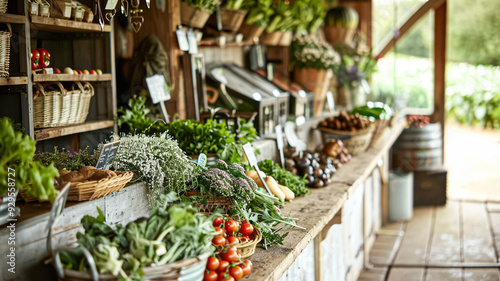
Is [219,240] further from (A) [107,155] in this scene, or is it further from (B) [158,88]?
(B) [158,88]

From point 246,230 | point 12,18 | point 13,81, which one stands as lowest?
point 246,230

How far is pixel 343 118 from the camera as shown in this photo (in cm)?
481

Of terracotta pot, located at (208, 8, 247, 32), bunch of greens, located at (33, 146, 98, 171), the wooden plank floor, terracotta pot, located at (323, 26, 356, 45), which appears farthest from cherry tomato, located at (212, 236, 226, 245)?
terracotta pot, located at (323, 26, 356, 45)

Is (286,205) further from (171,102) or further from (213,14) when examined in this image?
(213,14)

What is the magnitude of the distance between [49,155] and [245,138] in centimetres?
118

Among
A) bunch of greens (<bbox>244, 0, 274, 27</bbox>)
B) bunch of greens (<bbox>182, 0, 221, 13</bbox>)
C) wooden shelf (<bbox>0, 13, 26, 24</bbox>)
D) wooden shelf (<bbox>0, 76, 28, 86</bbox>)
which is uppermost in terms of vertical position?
bunch of greens (<bbox>244, 0, 274, 27</bbox>)

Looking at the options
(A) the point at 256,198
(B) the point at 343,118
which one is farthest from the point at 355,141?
(A) the point at 256,198

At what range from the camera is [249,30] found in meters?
4.67

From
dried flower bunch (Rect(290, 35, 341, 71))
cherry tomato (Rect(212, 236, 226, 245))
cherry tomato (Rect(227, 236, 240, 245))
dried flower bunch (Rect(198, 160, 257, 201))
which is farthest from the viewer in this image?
dried flower bunch (Rect(290, 35, 341, 71))

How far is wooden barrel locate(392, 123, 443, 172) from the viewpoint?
6398 mm

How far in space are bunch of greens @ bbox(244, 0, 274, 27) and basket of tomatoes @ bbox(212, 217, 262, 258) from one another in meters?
2.64

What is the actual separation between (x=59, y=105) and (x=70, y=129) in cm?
14

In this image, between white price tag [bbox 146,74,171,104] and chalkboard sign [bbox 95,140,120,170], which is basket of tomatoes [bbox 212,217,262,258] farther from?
white price tag [bbox 146,74,171,104]

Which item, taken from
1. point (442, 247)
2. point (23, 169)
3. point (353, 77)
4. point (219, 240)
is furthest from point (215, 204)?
point (353, 77)
